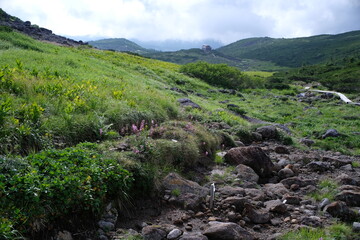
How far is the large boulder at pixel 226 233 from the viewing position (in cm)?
479

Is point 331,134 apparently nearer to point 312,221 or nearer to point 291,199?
point 291,199

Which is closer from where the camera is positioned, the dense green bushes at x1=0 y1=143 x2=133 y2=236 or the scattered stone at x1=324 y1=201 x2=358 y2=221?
the dense green bushes at x1=0 y1=143 x2=133 y2=236

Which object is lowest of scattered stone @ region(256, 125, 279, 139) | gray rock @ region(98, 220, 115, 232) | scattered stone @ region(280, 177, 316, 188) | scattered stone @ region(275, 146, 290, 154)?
gray rock @ region(98, 220, 115, 232)

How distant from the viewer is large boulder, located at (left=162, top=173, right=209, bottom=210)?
5832 millimetres

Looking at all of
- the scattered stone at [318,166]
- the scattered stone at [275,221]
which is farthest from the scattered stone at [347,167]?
the scattered stone at [275,221]

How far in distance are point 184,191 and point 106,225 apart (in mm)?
1993

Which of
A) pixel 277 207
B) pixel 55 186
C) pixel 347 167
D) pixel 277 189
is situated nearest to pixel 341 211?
pixel 277 207

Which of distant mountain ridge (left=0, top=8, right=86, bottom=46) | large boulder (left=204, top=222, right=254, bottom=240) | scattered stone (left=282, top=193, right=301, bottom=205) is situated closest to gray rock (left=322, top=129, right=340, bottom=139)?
scattered stone (left=282, top=193, right=301, bottom=205)

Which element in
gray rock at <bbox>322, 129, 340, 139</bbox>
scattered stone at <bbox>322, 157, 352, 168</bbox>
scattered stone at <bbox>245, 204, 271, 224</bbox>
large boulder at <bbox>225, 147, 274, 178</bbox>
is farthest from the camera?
gray rock at <bbox>322, 129, 340, 139</bbox>

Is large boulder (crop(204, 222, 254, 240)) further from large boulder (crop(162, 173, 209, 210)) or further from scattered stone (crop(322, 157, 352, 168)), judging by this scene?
scattered stone (crop(322, 157, 352, 168))

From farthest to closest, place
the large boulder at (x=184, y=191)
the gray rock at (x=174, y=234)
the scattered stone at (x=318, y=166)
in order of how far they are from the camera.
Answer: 1. the scattered stone at (x=318, y=166)
2. the large boulder at (x=184, y=191)
3. the gray rock at (x=174, y=234)

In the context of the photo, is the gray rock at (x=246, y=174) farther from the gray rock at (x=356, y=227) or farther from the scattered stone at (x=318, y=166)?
the gray rock at (x=356, y=227)

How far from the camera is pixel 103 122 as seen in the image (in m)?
7.86

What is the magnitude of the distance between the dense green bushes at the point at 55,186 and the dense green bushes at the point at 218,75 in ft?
123
